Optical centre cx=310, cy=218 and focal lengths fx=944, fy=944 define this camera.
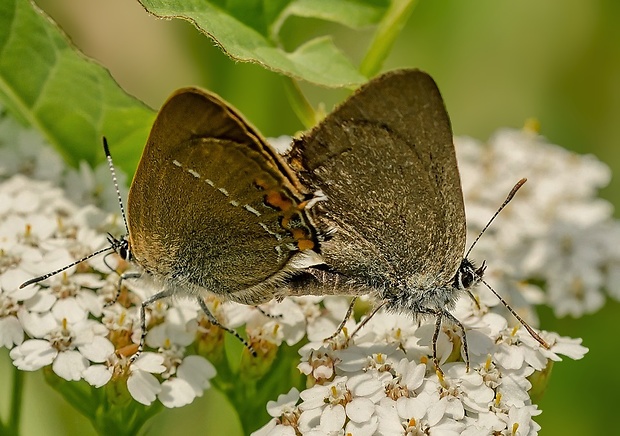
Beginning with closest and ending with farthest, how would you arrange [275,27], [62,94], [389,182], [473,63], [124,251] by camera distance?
[389,182], [124,251], [275,27], [62,94], [473,63]

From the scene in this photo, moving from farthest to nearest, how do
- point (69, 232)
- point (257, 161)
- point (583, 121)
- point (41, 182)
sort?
point (583, 121) < point (41, 182) < point (69, 232) < point (257, 161)

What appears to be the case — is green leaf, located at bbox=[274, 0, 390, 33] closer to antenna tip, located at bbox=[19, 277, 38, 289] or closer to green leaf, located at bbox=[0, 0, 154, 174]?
green leaf, located at bbox=[0, 0, 154, 174]

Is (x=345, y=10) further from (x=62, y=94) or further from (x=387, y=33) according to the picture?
(x=62, y=94)

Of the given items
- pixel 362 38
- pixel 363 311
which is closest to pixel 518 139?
pixel 362 38

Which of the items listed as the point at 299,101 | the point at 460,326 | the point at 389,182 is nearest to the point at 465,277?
the point at 460,326

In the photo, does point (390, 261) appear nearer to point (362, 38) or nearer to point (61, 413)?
point (61, 413)

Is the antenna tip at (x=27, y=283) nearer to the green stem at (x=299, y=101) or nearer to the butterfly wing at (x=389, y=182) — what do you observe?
the butterfly wing at (x=389, y=182)

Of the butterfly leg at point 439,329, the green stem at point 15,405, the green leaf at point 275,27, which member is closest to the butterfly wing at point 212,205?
the green leaf at point 275,27
